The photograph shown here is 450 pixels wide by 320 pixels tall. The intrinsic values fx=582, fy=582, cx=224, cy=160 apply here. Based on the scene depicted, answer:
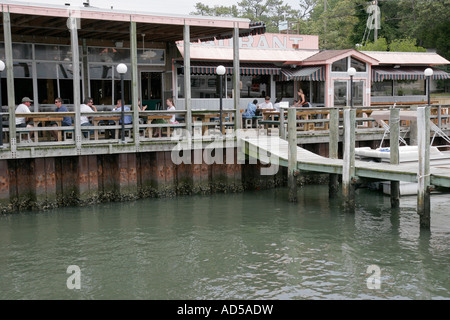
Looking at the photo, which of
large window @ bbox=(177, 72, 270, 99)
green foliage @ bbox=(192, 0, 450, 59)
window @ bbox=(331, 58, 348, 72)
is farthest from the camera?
green foliage @ bbox=(192, 0, 450, 59)

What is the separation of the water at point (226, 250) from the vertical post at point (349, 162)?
42 centimetres

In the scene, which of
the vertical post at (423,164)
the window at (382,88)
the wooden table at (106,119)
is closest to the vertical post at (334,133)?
the vertical post at (423,164)

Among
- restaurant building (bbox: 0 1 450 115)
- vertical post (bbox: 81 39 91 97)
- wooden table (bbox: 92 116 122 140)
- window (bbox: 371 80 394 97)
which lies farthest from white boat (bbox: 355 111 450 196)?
vertical post (bbox: 81 39 91 97)

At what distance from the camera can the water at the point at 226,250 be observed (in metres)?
9.49

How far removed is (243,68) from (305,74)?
255 centimetres

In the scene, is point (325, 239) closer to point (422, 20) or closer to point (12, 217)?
point (12, 217)

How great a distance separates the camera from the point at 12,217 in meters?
13.9

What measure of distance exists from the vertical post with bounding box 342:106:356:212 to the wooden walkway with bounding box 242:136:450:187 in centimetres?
19

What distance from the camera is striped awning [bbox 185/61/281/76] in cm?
2208

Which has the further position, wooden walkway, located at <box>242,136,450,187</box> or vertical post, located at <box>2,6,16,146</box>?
vertical post, located at <box>2,6,16,146</box>

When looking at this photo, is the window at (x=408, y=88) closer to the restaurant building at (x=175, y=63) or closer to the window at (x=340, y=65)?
the restaurant building at (x=175, y=63)

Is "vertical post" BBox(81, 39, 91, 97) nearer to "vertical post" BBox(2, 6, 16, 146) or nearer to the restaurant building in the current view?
the restaurant building
